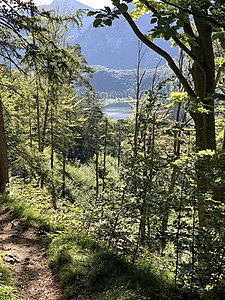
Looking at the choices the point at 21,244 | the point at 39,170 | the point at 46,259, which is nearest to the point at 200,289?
the point at 46,259

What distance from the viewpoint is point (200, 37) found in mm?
4484

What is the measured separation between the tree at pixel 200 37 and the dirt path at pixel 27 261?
5.90ft

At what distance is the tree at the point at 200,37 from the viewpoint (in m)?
1.76

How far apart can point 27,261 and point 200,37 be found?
12.8 ft

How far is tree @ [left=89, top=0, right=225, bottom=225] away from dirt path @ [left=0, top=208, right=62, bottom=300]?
1800 millimetres

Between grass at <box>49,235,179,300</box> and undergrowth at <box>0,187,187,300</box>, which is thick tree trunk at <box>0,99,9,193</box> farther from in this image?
grass at <box>49,235,179,300</box>

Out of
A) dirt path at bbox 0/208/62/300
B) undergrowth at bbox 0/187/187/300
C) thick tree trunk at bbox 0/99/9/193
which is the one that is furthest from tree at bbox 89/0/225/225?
thick tree trunk at bbox 0/99/9/193

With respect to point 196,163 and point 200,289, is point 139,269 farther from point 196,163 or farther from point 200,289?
point 196,163

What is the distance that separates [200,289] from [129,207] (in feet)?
3.45

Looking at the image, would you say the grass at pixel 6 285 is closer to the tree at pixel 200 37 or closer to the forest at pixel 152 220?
the forest at pixel 152 220

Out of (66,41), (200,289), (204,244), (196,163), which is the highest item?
(66,41)

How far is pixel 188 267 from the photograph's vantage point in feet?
8.91

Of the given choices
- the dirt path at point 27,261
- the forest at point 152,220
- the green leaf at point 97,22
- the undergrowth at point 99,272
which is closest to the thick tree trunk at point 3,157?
the forest at point 152,220

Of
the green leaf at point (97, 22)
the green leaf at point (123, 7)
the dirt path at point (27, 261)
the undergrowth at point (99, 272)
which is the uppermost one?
the green leaf at point (123, 7)
